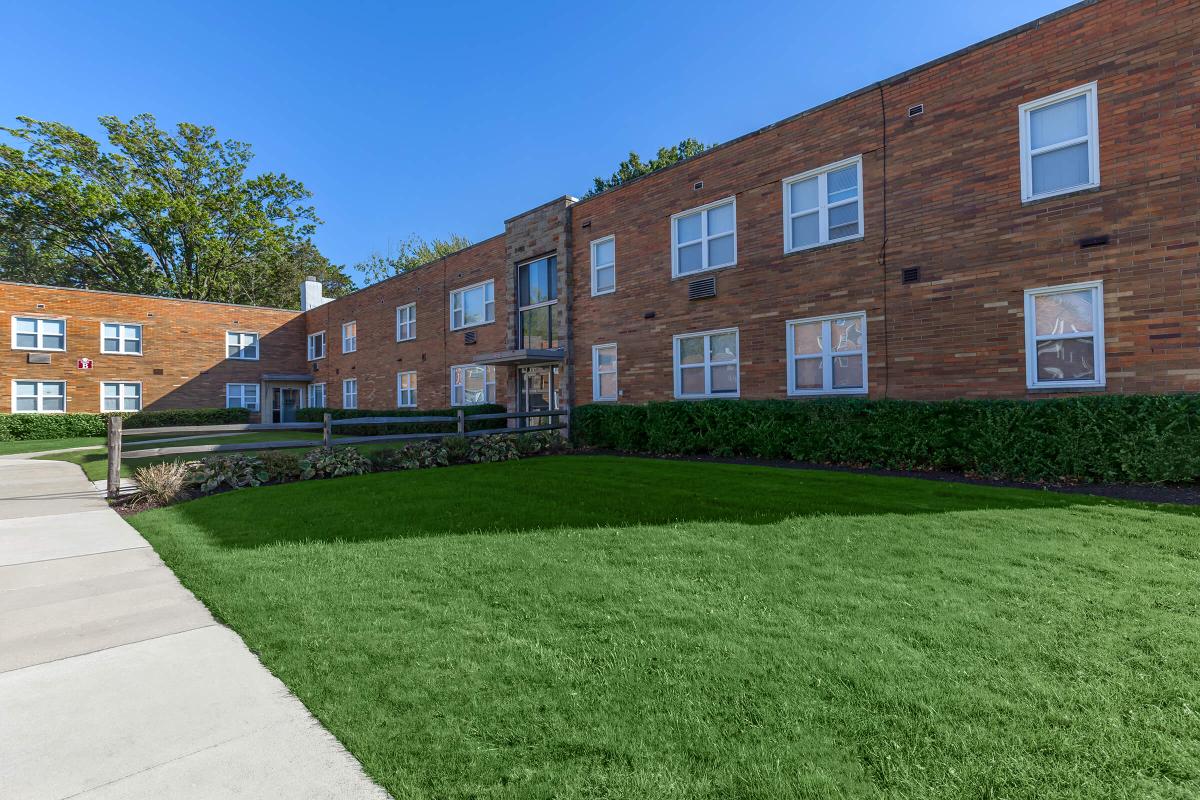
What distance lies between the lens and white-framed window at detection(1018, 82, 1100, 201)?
896 cm

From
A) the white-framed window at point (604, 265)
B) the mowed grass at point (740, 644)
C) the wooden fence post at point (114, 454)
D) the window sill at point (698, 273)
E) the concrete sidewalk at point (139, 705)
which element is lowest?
the concrete sidewalk at point (139, 705)

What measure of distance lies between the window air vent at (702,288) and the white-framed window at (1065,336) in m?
6.04

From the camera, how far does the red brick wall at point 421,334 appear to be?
65.7 ft

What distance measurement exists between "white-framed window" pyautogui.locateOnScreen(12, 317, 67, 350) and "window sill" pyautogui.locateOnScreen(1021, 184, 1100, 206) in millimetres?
34404

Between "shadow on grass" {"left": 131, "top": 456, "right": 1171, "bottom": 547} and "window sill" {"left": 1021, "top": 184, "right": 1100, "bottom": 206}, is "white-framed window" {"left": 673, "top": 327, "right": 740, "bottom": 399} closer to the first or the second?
"shadow on grass" {"left": 131, "top": 456, "right": 1171, "bottom": 547}

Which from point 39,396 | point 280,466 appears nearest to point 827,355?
point 280,466

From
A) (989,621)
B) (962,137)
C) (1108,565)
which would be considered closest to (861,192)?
(962,137)

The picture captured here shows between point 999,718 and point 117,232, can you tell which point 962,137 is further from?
point 117,232

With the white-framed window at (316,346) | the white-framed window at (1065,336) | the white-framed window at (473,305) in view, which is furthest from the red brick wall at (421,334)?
the white-framed window at (1065,336)

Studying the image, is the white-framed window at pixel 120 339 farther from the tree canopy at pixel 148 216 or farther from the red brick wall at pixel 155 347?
the tree canopy at pixel 148 216

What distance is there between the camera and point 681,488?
778cm

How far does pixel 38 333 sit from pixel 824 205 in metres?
31.5

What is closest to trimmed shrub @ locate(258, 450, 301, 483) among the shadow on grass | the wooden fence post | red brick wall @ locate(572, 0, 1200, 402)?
the shadow on grass

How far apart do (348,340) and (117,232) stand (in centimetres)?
1919
